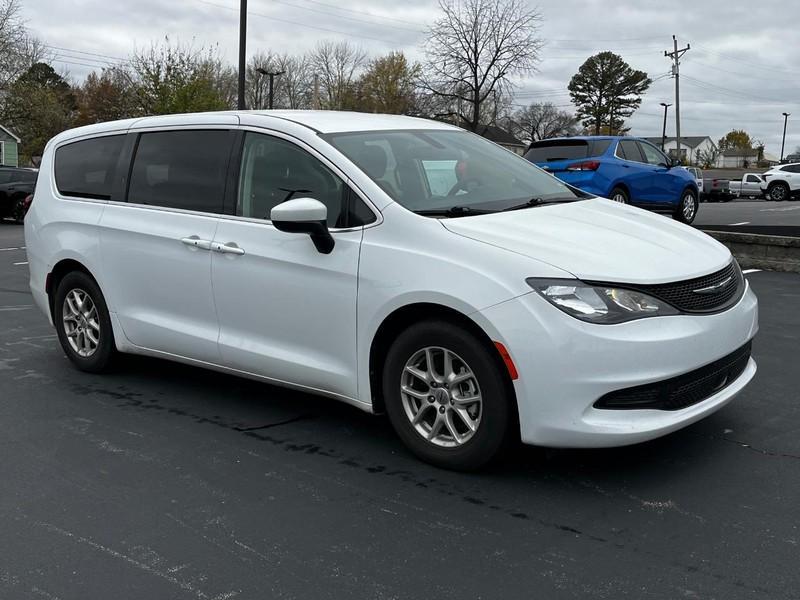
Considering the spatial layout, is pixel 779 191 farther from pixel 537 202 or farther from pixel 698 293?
pixel 698 293

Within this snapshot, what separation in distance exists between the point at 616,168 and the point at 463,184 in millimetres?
10638

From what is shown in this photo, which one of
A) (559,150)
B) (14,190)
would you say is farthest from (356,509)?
(14,190)

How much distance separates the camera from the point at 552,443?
363cm

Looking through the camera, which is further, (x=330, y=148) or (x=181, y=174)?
(x=181, y=174)

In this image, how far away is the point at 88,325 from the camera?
5.79 meters

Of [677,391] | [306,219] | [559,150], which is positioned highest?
[559,150]

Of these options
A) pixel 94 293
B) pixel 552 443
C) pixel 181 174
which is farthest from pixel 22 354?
pixel 552 443

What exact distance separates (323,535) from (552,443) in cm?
104

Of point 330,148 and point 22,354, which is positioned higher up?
point 330,148

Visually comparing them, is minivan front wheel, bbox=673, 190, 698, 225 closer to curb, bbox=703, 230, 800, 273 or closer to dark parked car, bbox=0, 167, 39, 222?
curb, bbox=703, 230, 800, 273

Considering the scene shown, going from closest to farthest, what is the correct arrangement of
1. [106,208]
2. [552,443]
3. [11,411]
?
[552,443], [11,411], [106,208]

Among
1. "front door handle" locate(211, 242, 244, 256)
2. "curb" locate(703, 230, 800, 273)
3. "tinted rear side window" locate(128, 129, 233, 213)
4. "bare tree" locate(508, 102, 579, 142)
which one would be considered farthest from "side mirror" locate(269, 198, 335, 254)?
"bare tree" locate(508, 102, 579, 142)

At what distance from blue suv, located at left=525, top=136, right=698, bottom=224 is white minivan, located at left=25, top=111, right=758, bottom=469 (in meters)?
9.33

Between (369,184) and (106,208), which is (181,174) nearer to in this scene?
(106,208)
